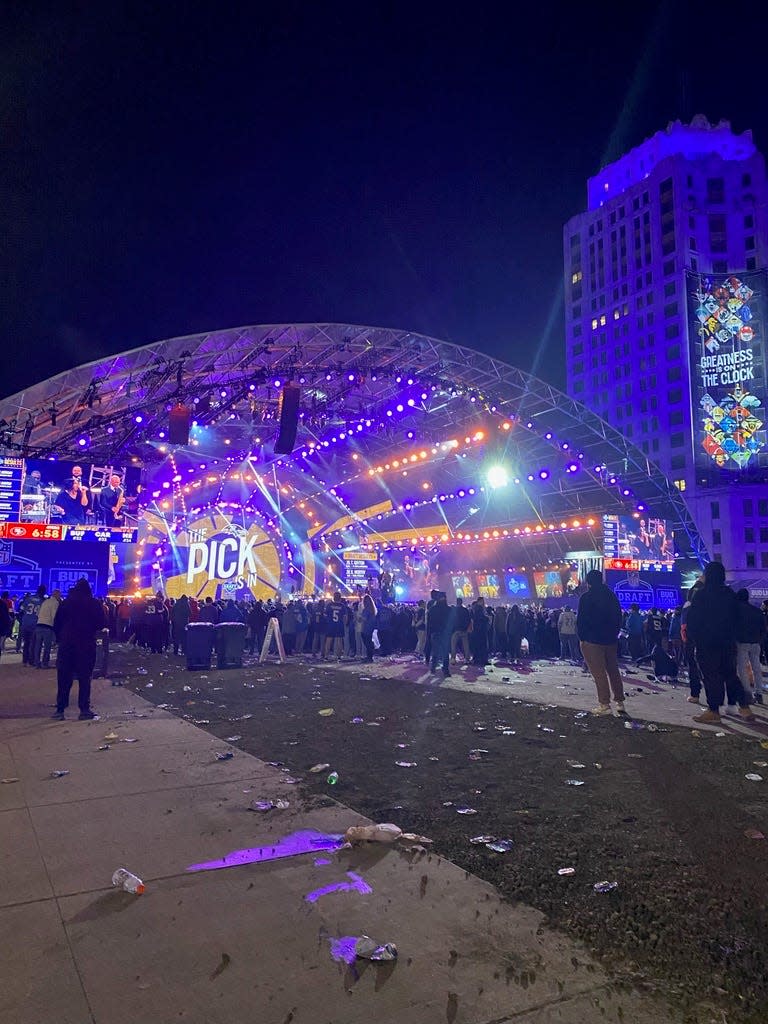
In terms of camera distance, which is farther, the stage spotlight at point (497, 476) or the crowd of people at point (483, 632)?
the stage spotlight at point (497, 476)

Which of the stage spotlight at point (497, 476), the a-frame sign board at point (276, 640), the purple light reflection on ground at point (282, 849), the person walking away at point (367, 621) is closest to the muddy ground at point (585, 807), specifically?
the purple light reflection on ground at point (282, 849)

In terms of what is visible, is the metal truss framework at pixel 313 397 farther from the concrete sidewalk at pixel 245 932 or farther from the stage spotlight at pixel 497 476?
the concrete sidewalk at pixel 245 932

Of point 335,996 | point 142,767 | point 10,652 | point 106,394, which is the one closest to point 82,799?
point 142,767

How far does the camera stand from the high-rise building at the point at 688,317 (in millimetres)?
65062

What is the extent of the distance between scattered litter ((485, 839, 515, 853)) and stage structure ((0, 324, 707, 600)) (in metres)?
18.9

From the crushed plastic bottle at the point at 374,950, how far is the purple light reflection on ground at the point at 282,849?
1.09 m

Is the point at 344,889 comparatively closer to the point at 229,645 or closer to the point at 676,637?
the point at 229,645

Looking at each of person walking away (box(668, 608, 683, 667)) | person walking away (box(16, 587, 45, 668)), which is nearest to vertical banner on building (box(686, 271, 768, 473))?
person walking away (box(668, 608, 683, 667))

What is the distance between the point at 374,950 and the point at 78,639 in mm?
6579

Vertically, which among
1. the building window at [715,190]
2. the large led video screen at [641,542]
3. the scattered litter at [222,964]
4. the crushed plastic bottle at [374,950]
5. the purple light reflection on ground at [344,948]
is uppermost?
the building window at [715,190]

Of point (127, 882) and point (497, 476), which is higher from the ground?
point (497, 476)

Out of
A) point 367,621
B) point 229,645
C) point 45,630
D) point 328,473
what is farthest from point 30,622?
point 328,473

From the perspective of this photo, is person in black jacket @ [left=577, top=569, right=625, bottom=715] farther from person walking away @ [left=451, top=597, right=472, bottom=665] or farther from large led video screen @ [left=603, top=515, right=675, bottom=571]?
large led video screen @ [left=603, top=515, right=675, bottom=571]

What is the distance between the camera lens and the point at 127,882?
3254 millimetres
